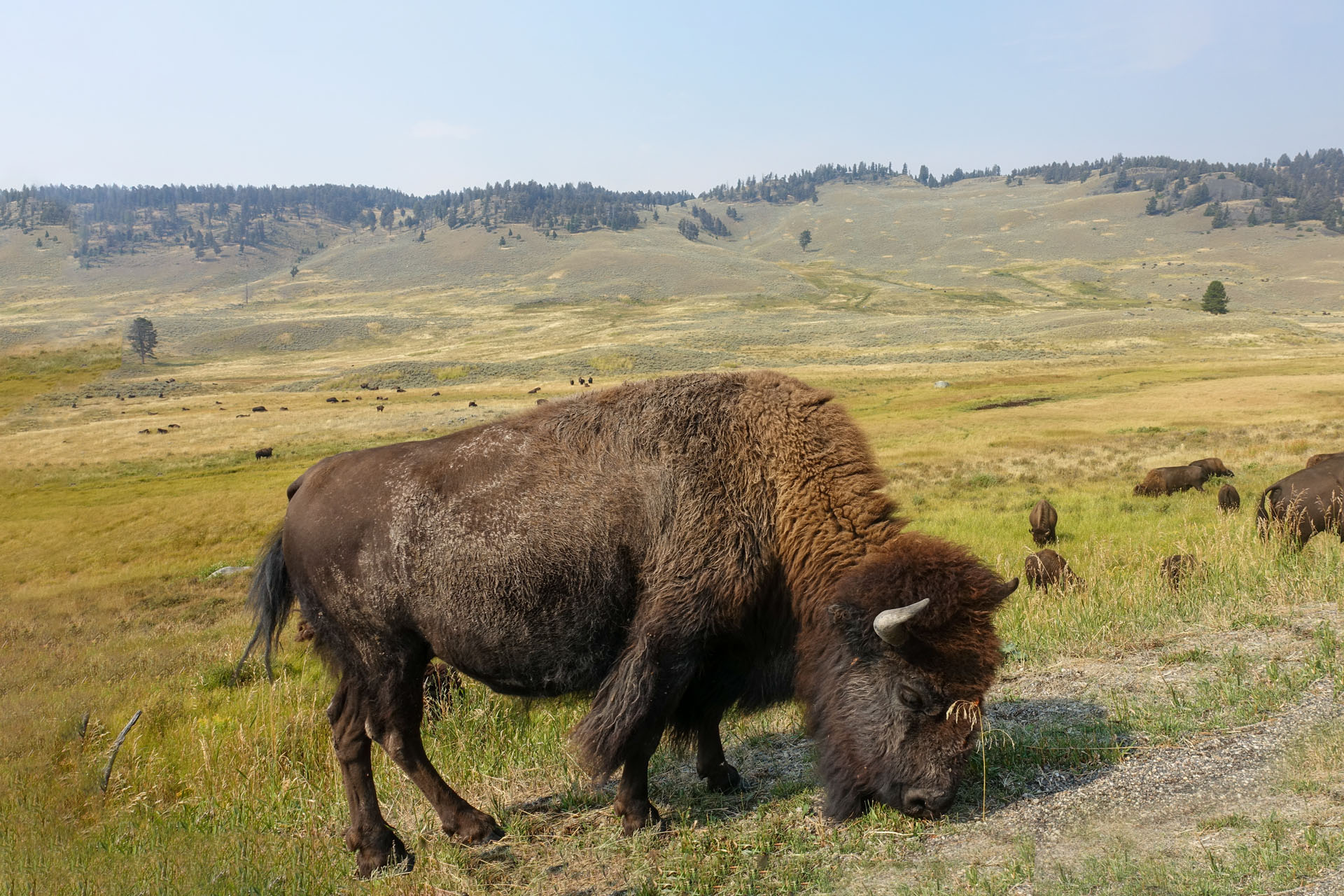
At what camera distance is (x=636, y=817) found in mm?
4770

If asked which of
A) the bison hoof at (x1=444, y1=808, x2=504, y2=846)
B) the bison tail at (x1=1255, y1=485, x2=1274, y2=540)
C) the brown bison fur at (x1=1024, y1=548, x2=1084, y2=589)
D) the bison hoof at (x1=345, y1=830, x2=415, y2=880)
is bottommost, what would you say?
the brown bison fur at (x1=1024, y1=548, x2=1084, y2=589)

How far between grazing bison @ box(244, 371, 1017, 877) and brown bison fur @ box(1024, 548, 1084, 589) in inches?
311

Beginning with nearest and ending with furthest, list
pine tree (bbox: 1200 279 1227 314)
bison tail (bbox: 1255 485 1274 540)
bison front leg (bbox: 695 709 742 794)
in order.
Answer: bison front leg (bbox: 695 709 742 794) → bison tail (bbox: 1255 485 1274 540) → pine tree (bbox: 1200 279 1227 314)

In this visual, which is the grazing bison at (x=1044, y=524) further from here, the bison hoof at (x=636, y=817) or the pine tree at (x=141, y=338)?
the pine tree at (x=141, y=338)

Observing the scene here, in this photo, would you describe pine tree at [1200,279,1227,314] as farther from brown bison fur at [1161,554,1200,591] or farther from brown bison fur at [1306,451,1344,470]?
brown bison fur at [1161,554,1200,591]

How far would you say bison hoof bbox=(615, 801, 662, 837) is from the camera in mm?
4750

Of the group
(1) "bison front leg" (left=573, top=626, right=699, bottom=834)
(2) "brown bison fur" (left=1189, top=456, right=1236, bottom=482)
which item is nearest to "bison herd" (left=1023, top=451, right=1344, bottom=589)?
(1) "bison front leg" (left=573, top=626, right=699, bottom=834)

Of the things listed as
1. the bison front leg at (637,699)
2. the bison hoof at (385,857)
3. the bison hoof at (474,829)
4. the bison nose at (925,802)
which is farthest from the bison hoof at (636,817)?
the bison nose at (925,802)

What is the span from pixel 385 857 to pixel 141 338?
421 ft

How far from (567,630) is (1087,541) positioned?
1540 centimetres

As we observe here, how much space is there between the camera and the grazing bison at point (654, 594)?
4566mm

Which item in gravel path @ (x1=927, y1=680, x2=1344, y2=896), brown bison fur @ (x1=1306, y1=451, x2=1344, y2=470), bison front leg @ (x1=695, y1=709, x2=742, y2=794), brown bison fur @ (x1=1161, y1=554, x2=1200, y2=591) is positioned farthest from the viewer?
brown bison fur @ (x1=1306, y1=451, x2=1344, y2=470)

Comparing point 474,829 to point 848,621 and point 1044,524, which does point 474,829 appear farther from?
point 1044,524

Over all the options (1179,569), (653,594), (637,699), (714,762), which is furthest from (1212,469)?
(637,699)
